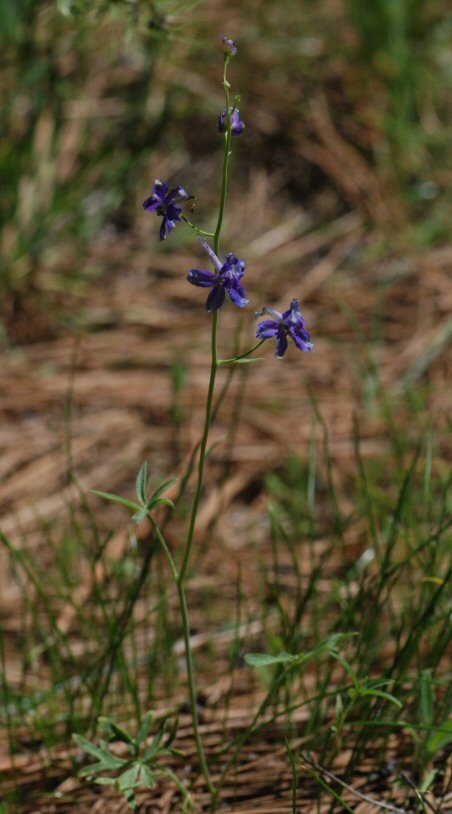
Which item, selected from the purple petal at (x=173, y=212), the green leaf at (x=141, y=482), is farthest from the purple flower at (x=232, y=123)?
the green leaf at (x=141, y=482)

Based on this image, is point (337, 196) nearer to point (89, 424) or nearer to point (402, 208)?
point (402, 208)

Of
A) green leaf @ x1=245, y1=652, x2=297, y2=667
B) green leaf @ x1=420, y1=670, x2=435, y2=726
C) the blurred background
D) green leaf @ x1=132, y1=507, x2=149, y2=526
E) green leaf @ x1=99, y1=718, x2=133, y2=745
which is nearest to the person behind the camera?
green leaf @ x1=132, y1=507, x2=149, y2=526

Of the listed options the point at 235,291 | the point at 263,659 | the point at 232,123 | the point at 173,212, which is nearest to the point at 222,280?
the point at 235,291

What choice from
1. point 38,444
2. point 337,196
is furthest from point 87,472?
point 337,196

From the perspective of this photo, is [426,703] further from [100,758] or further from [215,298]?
[215,298]

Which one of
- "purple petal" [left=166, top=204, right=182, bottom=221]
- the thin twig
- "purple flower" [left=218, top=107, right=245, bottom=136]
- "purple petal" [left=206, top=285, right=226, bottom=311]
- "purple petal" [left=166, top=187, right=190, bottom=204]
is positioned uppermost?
"purple flower" [left=218, top=107, right=245, bottom=136]

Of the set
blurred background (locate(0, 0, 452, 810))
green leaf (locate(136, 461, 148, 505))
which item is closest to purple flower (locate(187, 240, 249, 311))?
green leaf (locate(136, 461, 148, 505))

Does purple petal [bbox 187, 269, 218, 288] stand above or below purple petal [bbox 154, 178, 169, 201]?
below

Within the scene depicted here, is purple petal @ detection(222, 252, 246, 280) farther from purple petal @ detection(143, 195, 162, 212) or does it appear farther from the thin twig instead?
the thin twig

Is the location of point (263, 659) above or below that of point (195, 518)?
below
